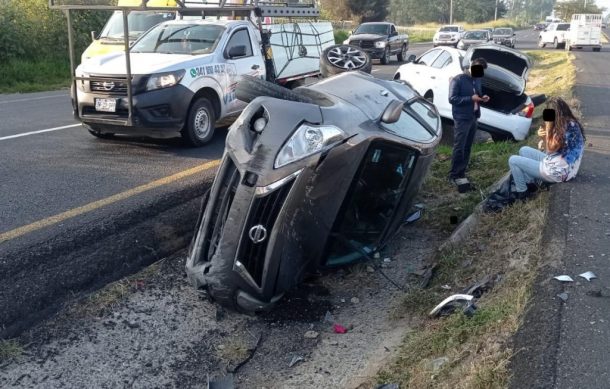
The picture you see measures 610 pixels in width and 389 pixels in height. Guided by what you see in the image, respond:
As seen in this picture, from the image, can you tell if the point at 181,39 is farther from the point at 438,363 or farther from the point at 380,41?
the point at 380,41

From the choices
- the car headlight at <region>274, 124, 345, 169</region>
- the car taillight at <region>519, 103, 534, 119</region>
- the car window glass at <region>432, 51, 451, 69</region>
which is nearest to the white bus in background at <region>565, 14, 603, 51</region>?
the car window glass at <region>432, 51, 451, 69</region>

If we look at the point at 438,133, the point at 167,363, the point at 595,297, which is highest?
the point at 438,133

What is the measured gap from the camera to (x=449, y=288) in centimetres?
497

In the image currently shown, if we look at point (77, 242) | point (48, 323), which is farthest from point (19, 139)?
point (48, 323)

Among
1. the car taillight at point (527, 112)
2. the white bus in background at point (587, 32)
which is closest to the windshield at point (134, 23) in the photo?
the car taillight at point (527, 112)

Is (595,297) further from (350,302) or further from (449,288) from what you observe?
(350,302)

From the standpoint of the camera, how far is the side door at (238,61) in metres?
9.32

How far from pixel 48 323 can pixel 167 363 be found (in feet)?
2.94

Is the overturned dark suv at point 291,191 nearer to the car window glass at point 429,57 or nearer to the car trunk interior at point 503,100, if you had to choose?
the car trunk interior at point 503,100

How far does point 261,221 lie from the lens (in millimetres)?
4285

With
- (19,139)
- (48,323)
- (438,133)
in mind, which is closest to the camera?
(48,323)

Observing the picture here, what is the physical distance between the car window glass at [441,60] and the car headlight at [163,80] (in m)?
5.24

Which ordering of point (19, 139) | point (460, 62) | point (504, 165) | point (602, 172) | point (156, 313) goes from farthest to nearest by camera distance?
point (460, 62), point (19, 139), point (504, 165), point (602, 172), point (156, 313)

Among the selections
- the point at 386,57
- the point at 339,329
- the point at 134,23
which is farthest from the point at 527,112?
the point at 386,57
